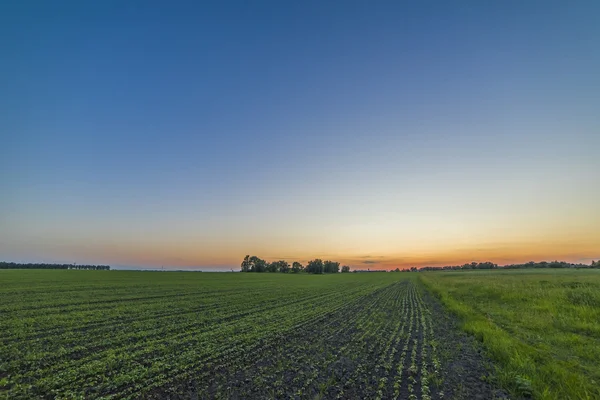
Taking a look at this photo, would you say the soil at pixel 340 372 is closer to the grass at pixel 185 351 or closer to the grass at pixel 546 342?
the grass at pixel 185 351

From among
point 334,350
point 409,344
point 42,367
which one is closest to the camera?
point 42,367

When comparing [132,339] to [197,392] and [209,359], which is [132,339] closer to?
[209,359]

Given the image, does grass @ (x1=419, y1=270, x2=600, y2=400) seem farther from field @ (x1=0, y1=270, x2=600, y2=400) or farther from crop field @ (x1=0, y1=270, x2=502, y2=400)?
crop field @ (x1=0, y1=270, x2=502, y2=400)

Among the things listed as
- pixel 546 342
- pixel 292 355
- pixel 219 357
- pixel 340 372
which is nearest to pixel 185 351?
pixel 219 357

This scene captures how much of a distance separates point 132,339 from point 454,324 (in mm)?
20020

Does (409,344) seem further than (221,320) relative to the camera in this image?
No

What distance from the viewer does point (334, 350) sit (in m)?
13.8

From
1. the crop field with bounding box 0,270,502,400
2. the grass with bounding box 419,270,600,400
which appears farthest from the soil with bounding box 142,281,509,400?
the grass with bounding box 419,270,600,400

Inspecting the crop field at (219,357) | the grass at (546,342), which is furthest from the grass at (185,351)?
the grass at (546,342)

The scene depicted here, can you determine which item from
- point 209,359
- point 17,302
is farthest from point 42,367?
point 17,302

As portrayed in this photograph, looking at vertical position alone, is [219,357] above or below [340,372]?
above

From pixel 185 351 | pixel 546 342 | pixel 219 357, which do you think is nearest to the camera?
pixel 219 357

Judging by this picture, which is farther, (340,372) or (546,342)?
(546,342)

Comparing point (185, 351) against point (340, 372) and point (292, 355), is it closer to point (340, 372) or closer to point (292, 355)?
point (292, 355)
